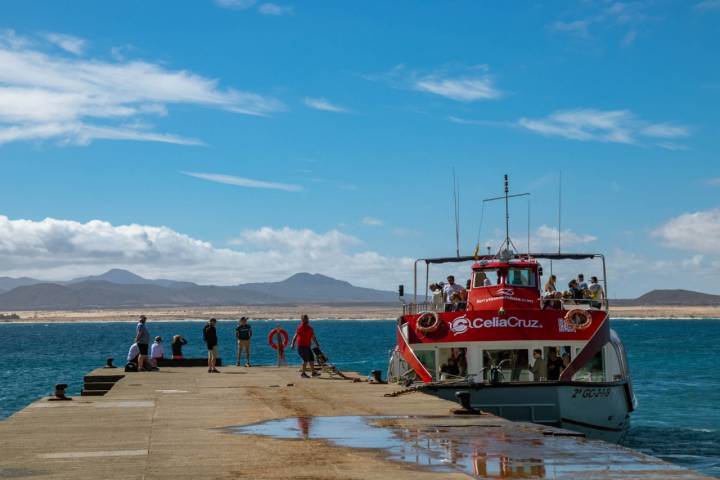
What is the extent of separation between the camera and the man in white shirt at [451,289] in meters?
29.2

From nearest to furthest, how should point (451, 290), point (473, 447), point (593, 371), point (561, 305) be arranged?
1. point (473, 447)
2. point (593, 371)
3. point (561, 305)
4. point (451, 290)

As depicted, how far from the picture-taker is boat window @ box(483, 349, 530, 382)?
2661 cm

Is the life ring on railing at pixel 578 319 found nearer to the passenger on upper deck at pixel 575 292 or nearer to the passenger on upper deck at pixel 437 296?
the passenger on upper deck at pixel 575 292

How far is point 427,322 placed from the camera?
26.9m

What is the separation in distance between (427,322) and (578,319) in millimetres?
3987

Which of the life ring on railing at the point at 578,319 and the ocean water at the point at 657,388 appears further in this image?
the ocean water at the point at 657,388

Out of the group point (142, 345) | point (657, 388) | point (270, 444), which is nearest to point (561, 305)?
point (142, 345)

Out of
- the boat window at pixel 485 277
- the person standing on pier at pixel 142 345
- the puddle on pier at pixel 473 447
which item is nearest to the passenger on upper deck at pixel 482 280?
the boat window at pixel 485 277

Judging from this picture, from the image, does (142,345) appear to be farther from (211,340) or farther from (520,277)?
(520,277)

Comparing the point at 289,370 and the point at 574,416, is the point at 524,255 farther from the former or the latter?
the point at 289,370

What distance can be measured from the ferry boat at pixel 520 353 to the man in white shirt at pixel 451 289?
12.8 inches

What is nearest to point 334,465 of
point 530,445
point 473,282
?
point 530,445

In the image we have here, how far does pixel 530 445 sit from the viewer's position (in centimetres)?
Result: 1521

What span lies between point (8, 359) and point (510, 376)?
6752 centimetres
